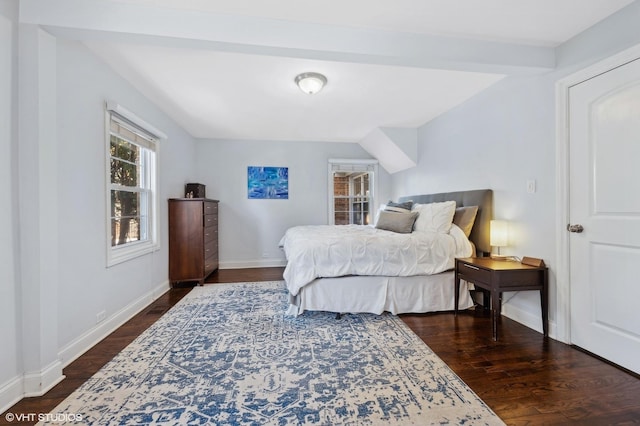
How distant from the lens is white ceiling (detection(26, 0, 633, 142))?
1736 mm

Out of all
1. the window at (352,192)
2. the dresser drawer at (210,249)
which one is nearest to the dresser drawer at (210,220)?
the dresser drawer at (210,249)

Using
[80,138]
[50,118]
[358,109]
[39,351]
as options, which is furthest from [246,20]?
[39,351]

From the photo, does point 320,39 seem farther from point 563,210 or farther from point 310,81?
point 563,210

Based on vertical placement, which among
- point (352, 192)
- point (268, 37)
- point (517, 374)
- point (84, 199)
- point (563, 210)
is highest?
point (268, 37)

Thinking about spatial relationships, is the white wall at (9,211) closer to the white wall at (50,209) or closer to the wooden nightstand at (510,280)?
the white wall at (50,209)

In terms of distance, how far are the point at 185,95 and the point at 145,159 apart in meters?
0.92

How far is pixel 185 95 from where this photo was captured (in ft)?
10.5

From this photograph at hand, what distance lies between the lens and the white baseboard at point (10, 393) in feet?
4.93

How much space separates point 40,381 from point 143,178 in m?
2.26

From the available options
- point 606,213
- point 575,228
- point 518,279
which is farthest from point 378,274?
point 606,213

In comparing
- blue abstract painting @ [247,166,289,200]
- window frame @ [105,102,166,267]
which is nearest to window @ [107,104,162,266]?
window frame @ [105,102,166,267]

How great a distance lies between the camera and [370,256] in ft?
8.89

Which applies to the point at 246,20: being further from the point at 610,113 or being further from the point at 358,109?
the point at 610,113

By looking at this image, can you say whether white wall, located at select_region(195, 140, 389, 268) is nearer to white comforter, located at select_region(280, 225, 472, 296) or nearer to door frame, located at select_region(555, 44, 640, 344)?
white comforter, located at select_region(280, 225, 472, 296)
